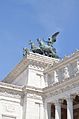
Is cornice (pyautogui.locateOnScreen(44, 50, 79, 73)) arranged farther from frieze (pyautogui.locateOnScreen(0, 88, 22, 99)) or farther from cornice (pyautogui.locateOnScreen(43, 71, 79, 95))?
frieze (pyautogui.locateOnScreen(0, 88, 22, 99))

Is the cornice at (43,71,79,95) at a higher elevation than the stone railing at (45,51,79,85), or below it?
below

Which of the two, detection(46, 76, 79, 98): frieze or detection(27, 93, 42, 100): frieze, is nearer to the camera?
detection(46, 76, 79, 98): frieze

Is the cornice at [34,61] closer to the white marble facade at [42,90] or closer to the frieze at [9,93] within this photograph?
the white marble facade at [42,90]

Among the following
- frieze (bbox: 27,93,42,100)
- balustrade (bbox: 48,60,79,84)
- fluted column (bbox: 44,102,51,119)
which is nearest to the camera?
balustrade (bbox: 48,60,79,84)

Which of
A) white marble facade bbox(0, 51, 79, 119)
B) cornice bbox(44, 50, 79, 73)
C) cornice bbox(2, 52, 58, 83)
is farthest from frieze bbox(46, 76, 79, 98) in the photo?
cornice bbox(2, 52, 58, 83)

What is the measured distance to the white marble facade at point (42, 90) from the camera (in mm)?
34000

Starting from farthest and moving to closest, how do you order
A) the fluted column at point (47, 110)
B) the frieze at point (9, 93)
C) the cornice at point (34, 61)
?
the cornice at point (34, 61), the fluted column at point (47, 110), the frieze at point (9, 93)

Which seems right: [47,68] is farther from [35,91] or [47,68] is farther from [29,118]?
[29,118]

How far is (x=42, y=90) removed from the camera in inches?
1487

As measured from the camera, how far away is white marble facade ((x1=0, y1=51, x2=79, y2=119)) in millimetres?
34000

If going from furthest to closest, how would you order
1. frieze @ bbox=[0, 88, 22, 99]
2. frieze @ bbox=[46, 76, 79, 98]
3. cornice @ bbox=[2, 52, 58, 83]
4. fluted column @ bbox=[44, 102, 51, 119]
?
cornice @ bbox=[2, 52, 58, 83], fluted column @ bbox=[44, 102, 51, 119], frieze @ bbox=[0, 88, 22, 99], frieze @ bbox=[46, 76, 79, 98]

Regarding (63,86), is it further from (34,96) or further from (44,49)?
(44,49)

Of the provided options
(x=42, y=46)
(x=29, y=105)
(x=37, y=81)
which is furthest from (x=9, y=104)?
(x=42, y=46)

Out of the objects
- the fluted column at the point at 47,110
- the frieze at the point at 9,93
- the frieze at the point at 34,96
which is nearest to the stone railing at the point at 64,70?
the frieze at the point at 34,96
